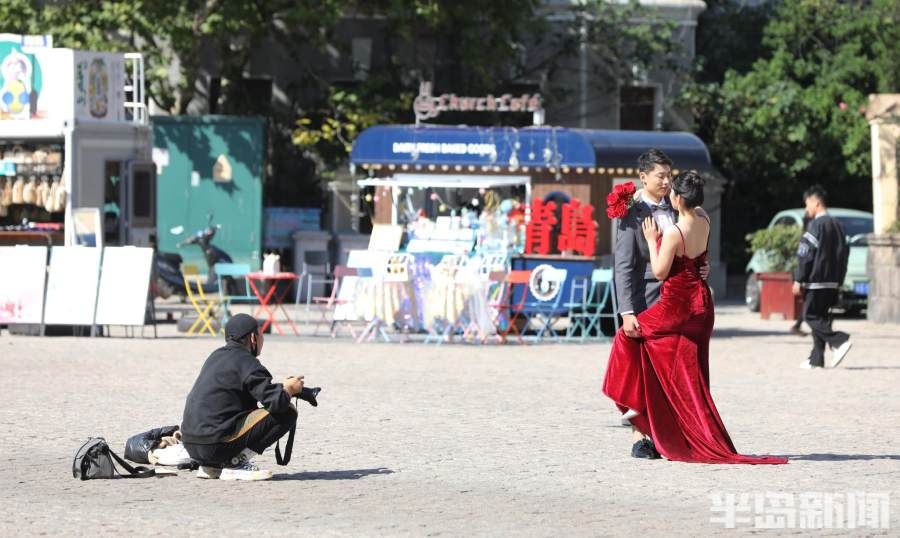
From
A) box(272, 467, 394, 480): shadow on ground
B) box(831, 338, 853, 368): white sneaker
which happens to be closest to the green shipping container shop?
box(831, 338, 853, 368): white sneaker

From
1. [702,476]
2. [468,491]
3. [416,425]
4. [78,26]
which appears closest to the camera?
[468,491]

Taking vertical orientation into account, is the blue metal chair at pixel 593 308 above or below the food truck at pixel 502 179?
below

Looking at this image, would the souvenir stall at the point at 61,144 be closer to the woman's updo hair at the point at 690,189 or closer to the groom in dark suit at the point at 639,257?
the groom in dark suit at the point at 639,257

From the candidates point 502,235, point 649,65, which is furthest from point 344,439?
point 649,65

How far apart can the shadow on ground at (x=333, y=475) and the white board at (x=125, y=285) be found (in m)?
11.0

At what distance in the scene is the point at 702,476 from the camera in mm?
10930

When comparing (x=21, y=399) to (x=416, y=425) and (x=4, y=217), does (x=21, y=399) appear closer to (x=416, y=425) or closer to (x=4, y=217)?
(x=416, y=425)

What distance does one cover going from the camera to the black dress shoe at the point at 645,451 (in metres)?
11.7

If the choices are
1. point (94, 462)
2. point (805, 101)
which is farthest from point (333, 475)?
point (805, 101)

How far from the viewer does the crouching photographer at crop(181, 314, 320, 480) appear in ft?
34.5

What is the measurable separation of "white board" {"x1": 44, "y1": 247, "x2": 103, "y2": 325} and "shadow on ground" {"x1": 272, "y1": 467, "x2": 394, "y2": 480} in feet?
36.8

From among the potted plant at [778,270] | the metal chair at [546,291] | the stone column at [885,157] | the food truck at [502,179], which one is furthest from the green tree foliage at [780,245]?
the metal chair at [546,291]

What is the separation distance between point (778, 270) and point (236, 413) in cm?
1911

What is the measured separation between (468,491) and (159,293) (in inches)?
749
